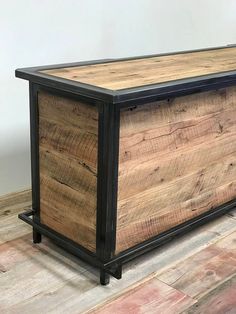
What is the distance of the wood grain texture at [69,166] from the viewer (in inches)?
62.9

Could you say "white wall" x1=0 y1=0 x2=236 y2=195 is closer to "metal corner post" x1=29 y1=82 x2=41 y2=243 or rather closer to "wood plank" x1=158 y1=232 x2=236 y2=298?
"metal corner post" x1=29 y1=82 x2=41 y2=243

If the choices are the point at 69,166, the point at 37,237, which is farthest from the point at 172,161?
the point at 37,237

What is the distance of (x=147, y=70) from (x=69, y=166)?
0.47 m

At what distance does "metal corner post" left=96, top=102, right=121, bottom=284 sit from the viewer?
148cm

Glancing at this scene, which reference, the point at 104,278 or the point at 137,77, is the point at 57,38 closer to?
the point at 137,77

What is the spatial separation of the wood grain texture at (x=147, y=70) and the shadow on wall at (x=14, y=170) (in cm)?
61

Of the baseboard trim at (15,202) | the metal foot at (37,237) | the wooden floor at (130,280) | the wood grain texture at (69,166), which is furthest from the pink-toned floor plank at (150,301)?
the baseboard trim at (15,202)

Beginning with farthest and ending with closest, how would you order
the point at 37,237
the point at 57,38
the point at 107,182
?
the point at 57,38 < the point at 37,237 < the point at 107,182

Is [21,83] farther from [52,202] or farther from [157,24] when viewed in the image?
[157,24]

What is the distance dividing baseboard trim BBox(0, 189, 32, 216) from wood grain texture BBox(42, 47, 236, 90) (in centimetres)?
76

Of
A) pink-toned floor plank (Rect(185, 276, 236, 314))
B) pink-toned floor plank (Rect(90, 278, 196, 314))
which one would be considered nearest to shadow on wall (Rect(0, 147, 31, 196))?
pink-toned floor plank (Rect(90, 278, 196, 314))

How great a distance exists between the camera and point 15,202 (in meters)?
2.28

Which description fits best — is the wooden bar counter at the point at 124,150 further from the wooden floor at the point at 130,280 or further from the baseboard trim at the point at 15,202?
the baseboard trim at the point at 15,202

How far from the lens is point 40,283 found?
1681mm
